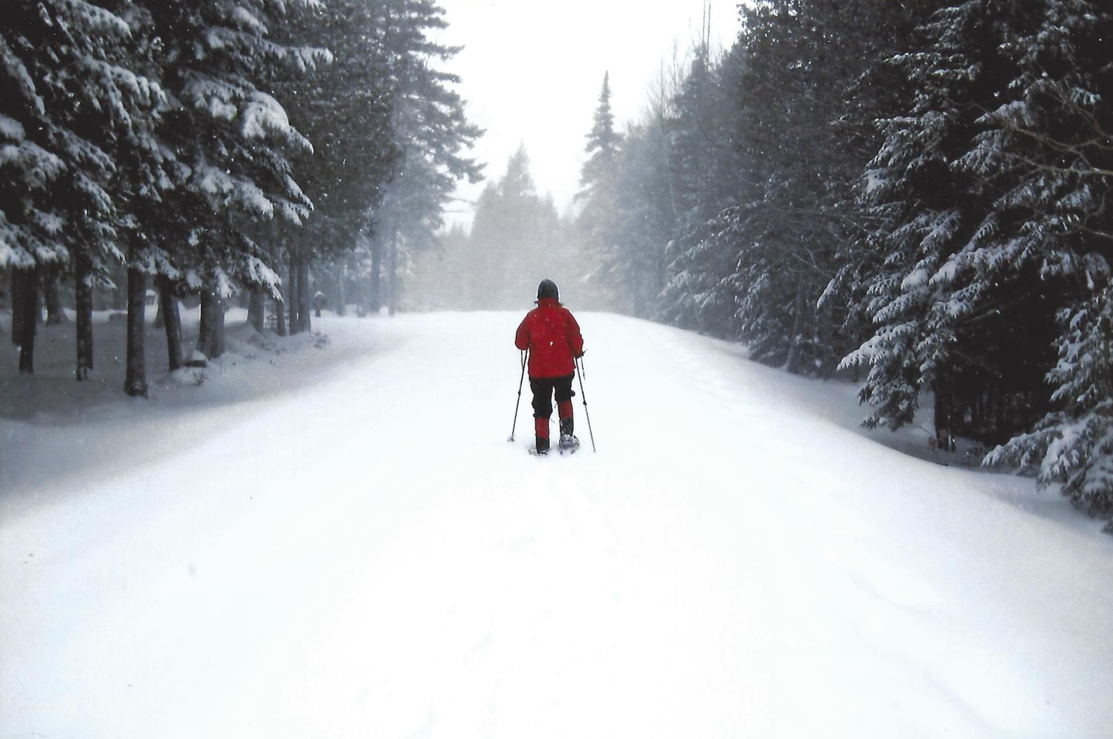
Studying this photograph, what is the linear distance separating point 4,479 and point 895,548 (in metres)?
10.6

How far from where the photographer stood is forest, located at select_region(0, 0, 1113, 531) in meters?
7.50

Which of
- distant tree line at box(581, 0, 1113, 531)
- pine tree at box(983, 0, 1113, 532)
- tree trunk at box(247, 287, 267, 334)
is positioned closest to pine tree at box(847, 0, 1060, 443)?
distant tree line at box(581, 0, 1113, 531)

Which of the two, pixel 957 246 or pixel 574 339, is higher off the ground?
pixel 957 246

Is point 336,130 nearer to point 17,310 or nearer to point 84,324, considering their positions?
point 84,324

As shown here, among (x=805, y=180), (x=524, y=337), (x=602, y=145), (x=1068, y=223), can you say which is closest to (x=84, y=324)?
(x=524, y=337)

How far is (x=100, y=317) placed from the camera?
24.0m

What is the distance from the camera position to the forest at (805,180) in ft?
24.6

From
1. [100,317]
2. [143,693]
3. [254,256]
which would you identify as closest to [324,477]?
[143,693]

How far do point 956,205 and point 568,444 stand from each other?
7601 mm

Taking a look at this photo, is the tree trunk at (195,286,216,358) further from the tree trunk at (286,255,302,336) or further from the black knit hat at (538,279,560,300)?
the black knit hat at (538,279,560,300)

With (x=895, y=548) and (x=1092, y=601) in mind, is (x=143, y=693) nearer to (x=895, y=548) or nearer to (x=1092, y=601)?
(x=895, y=548)

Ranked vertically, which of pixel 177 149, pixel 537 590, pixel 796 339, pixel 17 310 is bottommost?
pixel 537 590

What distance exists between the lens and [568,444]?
794cm

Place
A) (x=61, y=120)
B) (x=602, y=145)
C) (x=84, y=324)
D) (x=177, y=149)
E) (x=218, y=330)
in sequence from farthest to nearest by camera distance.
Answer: (x=602, y=145) → (x=218, y=330) → (x=84, y=324) → (x=177, y=149) → (x=61, y=120)
